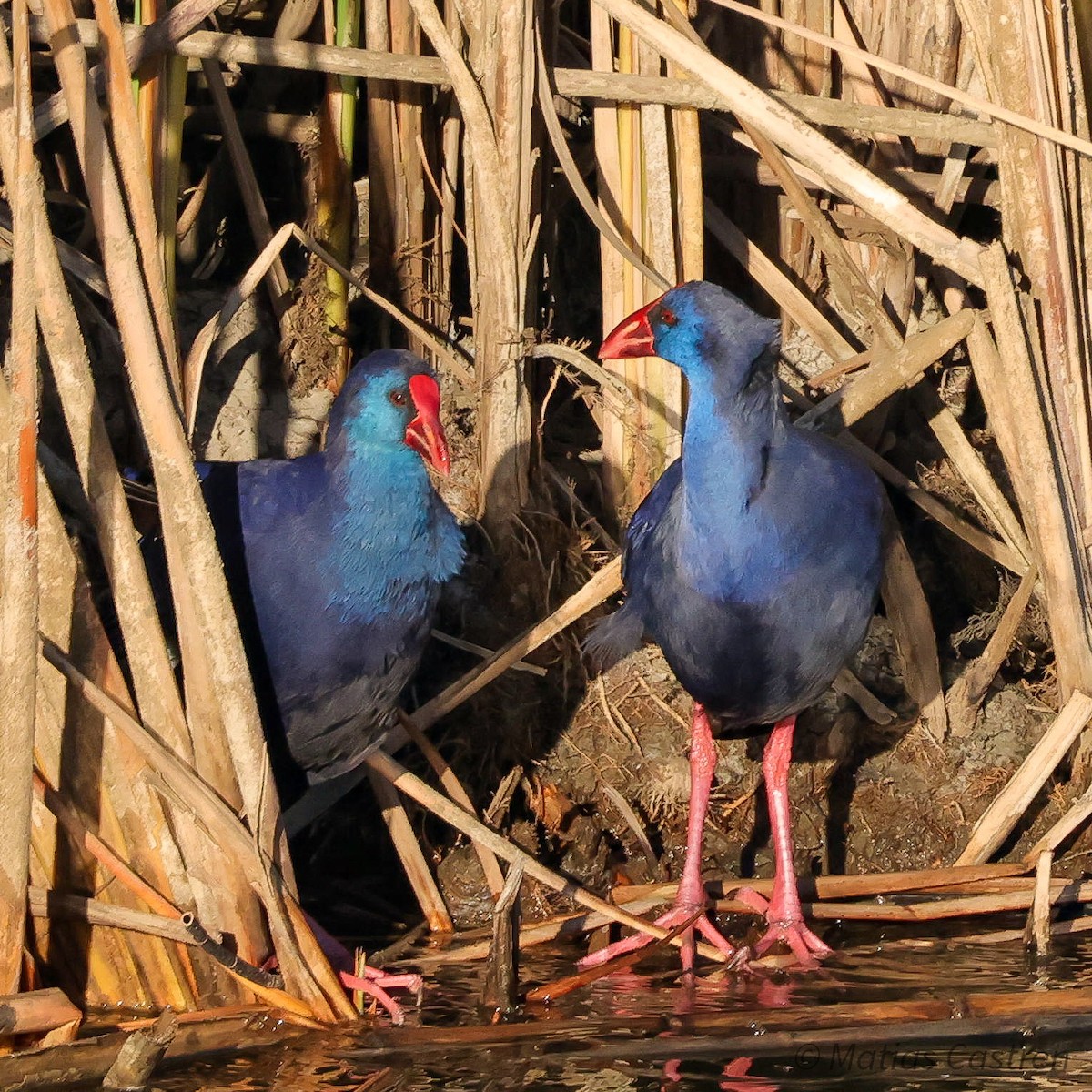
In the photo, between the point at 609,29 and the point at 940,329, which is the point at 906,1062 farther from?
the point at 609,29

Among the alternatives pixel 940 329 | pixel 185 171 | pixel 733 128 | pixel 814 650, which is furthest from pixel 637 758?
pixel 185 171

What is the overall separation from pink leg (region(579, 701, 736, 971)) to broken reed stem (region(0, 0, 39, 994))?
3.77 ft

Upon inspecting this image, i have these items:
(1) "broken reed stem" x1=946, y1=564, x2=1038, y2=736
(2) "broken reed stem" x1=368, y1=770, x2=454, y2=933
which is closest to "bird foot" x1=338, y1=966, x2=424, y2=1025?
(2) "broken reed stem" x1=368, y1=770, x2=454, y2=933

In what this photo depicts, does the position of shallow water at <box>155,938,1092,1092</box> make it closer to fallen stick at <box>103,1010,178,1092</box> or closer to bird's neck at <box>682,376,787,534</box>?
fallen stick at <box>103,1010,178,1092</box>

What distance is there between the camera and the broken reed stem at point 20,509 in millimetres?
2305

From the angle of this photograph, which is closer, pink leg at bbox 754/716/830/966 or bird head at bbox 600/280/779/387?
bird head at bbox 600/280/779/387

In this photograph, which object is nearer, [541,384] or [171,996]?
[171,996]

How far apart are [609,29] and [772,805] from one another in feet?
5.37

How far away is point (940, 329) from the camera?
3373 mm

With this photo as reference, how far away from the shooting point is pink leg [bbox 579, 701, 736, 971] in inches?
119

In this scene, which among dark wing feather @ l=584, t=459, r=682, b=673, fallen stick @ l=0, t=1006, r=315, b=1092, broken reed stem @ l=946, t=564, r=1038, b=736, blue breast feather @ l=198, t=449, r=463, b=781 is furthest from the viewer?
broken reed stem @ l=946, t=564, r=1038, b=736

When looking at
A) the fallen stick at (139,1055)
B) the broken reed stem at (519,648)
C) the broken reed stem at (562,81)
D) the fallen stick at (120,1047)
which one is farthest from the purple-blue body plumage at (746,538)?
the fallen stick at (139,1055)

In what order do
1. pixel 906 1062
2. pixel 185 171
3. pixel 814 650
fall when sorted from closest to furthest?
1. pixel 906 1062
2. pixel 814 650
3. pixel 185 171

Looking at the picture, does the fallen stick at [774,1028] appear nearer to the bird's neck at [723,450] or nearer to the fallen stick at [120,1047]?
the fallen stick at [120,1047]
